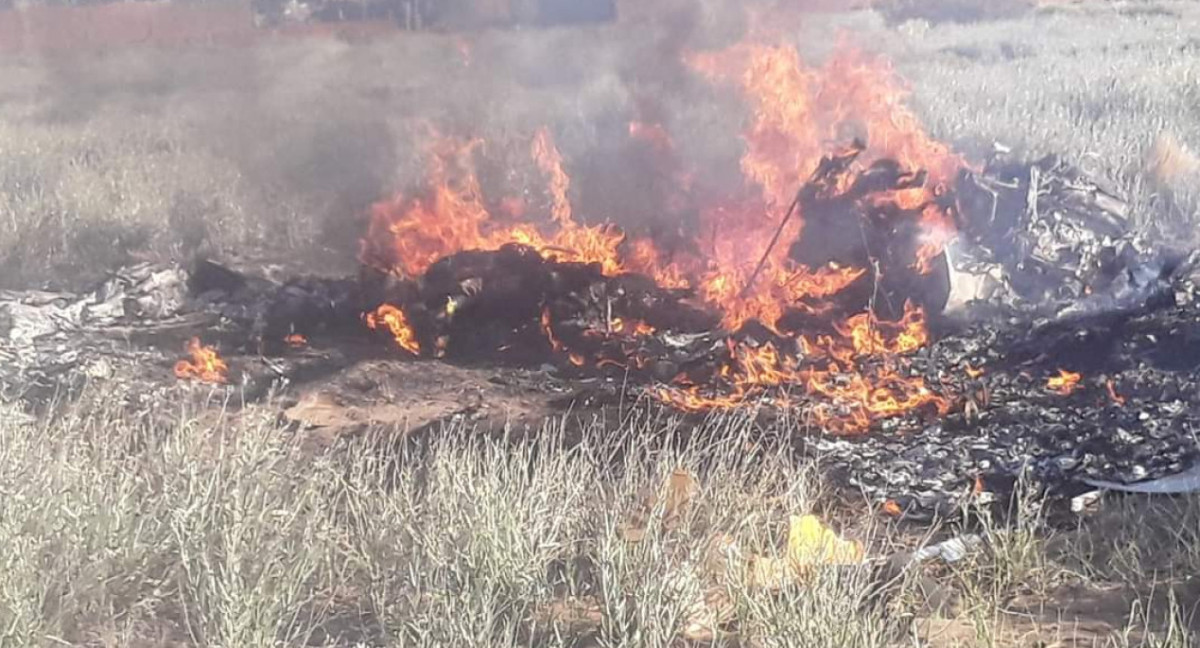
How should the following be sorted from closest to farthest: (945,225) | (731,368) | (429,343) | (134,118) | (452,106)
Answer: (731,368) < (429,343) < (945,225) < (134,118) < (452,106)

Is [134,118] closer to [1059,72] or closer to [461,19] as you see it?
[461,19]

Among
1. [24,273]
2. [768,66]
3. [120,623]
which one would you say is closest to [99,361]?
[24,273]

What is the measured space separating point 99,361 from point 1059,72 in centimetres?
927

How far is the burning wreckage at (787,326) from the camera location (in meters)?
6.44

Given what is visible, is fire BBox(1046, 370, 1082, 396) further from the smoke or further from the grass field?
the smoke

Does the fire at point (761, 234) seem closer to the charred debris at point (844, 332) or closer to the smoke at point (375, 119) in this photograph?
the charred debris at point (844, 332)

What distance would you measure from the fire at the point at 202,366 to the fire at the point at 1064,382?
195 inches

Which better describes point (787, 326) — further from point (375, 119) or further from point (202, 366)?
point (375, 119)

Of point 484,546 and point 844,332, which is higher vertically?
point 484,546

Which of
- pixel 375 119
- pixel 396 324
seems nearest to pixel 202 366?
pixel 396 324

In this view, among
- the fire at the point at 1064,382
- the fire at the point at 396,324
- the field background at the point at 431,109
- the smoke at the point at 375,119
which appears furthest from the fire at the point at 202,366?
the fire at the point at 1064,382

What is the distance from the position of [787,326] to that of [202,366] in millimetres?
3700

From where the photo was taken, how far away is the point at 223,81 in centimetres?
1123

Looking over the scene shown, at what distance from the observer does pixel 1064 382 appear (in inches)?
271
